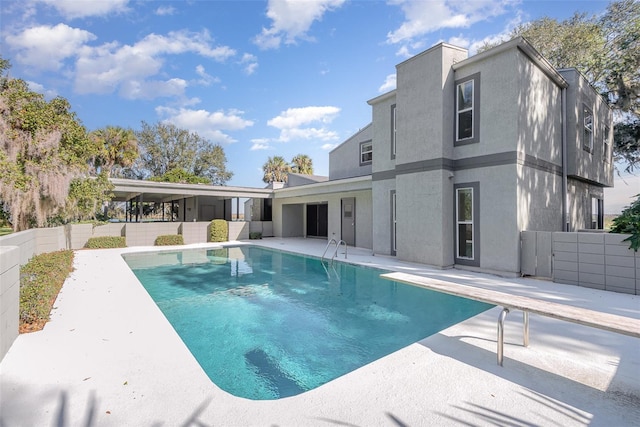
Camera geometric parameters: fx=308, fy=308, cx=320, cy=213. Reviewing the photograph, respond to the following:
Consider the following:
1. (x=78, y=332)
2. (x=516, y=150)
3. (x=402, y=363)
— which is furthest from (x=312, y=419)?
(x=516, y=150)

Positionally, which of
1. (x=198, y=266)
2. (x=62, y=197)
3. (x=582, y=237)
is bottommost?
(x=198, y=266)

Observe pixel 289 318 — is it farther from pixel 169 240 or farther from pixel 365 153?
pixel 169 240

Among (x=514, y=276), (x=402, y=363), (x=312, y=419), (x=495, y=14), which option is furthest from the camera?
(x=495, y=14)

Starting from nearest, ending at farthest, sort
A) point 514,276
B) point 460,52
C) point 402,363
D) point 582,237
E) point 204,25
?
A: point 402,363, point 582,237, point 514,276, point 460,52, point 204,25

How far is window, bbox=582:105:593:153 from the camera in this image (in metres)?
11.1

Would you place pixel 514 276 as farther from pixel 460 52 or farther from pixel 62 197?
pixel 62 197

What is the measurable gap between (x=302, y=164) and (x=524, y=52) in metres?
25.0

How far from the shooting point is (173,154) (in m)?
31.4

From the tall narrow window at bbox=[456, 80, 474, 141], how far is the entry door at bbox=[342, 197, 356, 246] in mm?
6476

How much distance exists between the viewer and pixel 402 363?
3.38m

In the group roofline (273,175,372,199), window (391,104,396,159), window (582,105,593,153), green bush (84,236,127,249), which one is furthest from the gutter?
green bush (84,236,127,249)

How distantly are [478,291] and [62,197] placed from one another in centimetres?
1237

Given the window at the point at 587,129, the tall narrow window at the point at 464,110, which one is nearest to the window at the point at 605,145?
the window at the point at 587,129

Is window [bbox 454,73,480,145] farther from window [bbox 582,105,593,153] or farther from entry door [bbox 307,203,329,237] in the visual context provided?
entry door [bbox 307,203,329,237]
